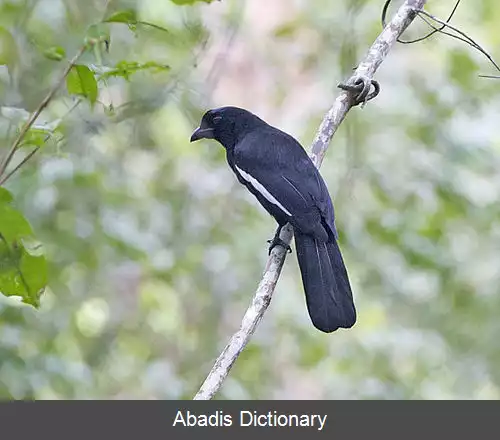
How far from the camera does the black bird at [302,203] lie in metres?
2.33

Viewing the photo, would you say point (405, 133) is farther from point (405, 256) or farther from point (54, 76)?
point (54, 76)

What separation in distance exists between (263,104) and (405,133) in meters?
1.57

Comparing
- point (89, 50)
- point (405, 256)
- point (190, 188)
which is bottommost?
point (89, 50)

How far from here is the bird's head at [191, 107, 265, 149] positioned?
3293mm

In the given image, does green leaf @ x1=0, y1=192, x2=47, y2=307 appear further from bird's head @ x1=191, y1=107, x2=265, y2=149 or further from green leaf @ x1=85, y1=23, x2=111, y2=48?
bird's head @ x1=191, y1=107, x2=265, y2=149

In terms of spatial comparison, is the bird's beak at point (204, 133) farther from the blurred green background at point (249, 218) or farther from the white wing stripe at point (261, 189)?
the white wing stripe at point (261, 189)

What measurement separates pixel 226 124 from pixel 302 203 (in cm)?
82

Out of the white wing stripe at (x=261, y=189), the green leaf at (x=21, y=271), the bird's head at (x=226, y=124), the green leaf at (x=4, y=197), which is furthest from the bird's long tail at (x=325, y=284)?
the green leaf at (x=4, y=197)

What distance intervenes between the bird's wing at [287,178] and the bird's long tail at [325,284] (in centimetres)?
7

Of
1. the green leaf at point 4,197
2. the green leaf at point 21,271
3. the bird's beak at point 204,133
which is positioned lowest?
the green leaf at point 21,271

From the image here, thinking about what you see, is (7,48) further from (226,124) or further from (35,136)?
Answer: (226,124)

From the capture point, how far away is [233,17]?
13.3ft
